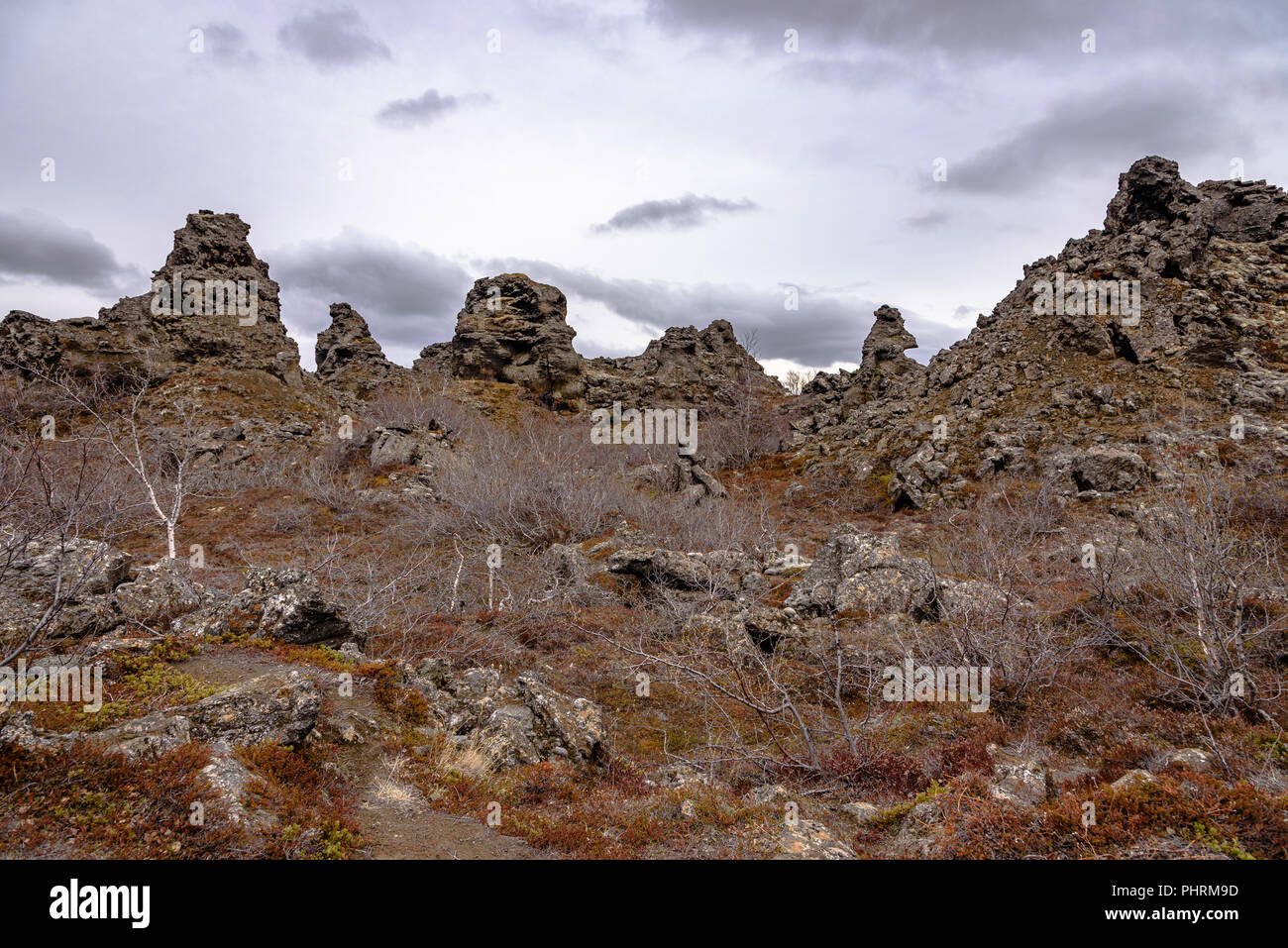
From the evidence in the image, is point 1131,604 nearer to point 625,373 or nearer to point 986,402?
point 986,402

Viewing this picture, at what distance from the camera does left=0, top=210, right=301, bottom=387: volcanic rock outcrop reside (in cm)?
2669

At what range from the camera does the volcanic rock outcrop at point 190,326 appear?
87.6 ft

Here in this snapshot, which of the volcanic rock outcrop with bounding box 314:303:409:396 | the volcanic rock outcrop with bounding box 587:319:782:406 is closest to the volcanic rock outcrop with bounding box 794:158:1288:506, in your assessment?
the volcanic rock outcrop with bounding box 587:319:782:406

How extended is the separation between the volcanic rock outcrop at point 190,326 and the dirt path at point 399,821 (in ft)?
99.2

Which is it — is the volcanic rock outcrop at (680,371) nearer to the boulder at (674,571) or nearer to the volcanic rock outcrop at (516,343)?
the volcanic rock outcrop at (516,343)

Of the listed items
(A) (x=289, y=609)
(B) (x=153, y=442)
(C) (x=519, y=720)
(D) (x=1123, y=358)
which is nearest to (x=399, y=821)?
(C) (x=519, y=720)

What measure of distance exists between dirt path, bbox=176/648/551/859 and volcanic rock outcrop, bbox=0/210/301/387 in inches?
1190

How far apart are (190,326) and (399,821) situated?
34864mm

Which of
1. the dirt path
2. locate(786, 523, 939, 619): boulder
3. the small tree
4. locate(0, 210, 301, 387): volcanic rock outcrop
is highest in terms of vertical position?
locate(0, 210, 301, 387): volcanic rock outcrop

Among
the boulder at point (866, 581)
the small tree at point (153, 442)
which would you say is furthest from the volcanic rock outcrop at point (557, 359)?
the boulder at point (866, 581)

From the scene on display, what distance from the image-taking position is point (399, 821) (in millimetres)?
3752

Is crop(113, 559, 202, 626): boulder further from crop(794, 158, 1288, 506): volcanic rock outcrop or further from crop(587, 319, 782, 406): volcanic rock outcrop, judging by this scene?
crop(587, 319, 782, 406): volcanic rock outcrop

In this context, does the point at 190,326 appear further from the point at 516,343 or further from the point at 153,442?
the point at 516,343
